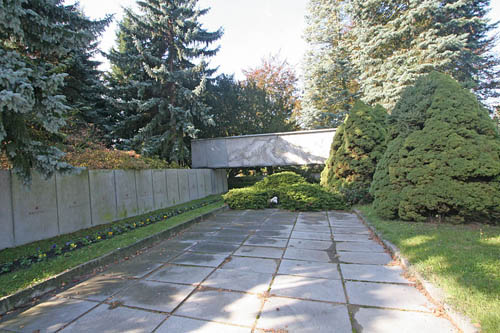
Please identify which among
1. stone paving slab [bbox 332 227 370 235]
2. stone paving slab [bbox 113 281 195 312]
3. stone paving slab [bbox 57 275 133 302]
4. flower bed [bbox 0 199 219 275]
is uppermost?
flower bed [bbox 0 199 219 275]

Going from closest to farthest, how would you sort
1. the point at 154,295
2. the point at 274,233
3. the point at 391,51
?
the point at 154,295, the point at 274,233, the point at 391,51

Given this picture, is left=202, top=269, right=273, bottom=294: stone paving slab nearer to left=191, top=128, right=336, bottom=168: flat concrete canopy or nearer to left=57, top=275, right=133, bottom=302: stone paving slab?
left=57, top=275, right=133, bottom=302: stone paving slab

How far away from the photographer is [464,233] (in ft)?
14.6

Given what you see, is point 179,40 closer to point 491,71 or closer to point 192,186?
point 192,186

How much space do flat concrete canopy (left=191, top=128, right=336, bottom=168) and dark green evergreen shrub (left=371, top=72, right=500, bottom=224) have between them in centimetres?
694

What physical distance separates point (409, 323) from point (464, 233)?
128 inches

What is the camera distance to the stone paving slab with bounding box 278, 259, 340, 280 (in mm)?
3404

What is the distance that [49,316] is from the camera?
2.60 metres

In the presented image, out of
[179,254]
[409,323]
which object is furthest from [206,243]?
[409,323]

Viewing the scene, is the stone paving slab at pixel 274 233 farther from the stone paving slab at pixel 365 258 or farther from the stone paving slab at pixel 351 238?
the stone paving slab at pixel 365 258

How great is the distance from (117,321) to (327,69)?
2013cm

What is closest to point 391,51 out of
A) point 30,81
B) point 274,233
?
point 274,233

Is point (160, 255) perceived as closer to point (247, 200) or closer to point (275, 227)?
point (275, 227)

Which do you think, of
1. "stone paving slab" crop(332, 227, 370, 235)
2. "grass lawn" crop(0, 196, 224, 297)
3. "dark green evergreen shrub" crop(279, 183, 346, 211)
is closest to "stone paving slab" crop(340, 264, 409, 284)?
"stone paving slab" crop(332, 227, 370, 235)
